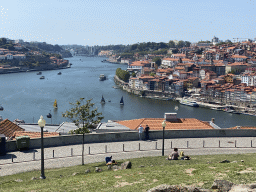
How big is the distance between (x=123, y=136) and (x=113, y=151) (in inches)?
37.6

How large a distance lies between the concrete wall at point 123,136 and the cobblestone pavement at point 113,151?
7.4 inches

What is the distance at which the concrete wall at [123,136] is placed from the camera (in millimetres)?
8078

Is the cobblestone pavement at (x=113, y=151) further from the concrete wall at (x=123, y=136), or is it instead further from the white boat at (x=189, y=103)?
the white boat at (x=189, y=103)

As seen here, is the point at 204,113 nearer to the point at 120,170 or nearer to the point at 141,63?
the point at 120,170

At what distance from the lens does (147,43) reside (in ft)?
521

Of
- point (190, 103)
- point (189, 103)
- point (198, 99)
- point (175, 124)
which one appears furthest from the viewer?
point (198, 99)

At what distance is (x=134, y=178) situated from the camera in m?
5.06

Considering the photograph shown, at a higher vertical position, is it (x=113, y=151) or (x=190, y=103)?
(x=113, y=151)

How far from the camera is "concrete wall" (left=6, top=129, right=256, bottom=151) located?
8078mm

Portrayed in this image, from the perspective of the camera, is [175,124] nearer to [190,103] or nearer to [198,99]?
[190,103]

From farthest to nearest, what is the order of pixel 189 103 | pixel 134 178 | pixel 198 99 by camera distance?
pixel 198 99 < pixel 189 103 < pixel 134 178

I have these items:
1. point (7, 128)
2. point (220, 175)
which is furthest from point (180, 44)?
point (220, 175)

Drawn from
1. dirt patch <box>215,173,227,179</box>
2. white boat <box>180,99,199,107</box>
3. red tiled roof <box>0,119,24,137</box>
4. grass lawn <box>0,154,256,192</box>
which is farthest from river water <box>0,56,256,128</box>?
dirt patch <box>215,173,227,179</box>

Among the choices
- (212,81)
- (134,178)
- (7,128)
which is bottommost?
(212,81)
